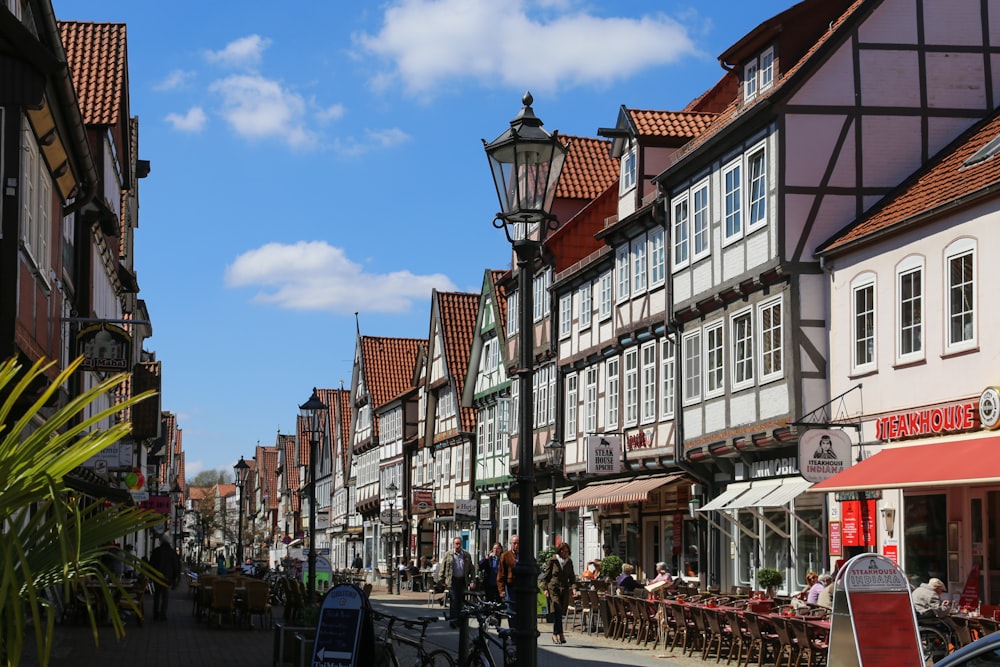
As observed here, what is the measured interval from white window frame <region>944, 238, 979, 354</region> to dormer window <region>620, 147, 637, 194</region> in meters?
13.8

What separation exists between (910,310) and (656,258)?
34.0 feet

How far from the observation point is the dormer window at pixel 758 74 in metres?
28.1

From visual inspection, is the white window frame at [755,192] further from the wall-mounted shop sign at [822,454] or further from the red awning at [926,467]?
the red awning at [926,467]

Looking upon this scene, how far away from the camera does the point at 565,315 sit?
40938 millimetres

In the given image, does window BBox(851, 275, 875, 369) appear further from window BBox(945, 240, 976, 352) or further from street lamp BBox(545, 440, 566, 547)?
street lamp BBox(545, 440, 566, 547)

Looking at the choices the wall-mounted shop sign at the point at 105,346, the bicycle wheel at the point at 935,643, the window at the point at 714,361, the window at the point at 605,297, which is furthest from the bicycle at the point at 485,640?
the window at the point at 605,297

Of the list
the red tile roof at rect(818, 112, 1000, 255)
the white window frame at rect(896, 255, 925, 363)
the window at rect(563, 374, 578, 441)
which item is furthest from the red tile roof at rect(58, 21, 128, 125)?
the white window frame at rect(896, 255, 925, 363)

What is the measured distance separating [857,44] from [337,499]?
7072cm

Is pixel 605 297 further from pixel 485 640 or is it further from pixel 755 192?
pixel 485 640

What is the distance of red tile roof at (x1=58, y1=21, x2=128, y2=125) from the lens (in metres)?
32.0

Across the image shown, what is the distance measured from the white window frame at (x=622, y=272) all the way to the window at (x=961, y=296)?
44.3ft

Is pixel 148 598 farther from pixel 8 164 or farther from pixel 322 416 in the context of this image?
pixel 322 416

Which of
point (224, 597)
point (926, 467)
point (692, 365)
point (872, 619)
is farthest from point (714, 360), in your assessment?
point (872, 619)

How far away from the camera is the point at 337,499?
9275cm
